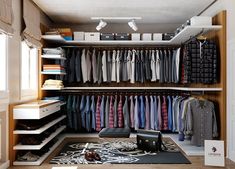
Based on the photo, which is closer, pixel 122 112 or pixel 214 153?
pixel 214 153

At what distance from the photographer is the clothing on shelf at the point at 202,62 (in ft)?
17.3

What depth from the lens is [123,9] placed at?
20.2 ft

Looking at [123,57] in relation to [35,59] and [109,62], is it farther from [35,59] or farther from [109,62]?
[35,59]

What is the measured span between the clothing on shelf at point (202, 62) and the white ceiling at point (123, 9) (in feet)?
2.88

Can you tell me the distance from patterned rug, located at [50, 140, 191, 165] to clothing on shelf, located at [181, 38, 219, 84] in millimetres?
1420

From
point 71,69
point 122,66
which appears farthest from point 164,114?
point 71,69

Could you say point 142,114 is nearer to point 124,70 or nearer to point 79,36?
point 124,70

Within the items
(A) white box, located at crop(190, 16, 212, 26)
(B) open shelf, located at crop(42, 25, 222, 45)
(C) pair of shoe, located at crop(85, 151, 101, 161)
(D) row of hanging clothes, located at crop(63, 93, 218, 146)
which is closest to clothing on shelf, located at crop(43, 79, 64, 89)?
(D) row of hanging clothes, located at crop(63, 93, 218, 146)

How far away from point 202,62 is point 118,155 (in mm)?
2219

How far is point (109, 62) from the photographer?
7.00m

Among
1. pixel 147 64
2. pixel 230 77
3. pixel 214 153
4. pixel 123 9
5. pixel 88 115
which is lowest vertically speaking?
pixel 214 153

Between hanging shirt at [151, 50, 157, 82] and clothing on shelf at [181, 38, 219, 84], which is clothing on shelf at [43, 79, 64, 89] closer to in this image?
hanging shirt at [151, 50, 157, 82]

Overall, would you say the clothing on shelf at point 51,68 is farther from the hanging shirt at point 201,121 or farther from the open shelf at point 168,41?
the hanging shirt at point 201,121

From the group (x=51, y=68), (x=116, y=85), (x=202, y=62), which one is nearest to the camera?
(x=202, y=62)
